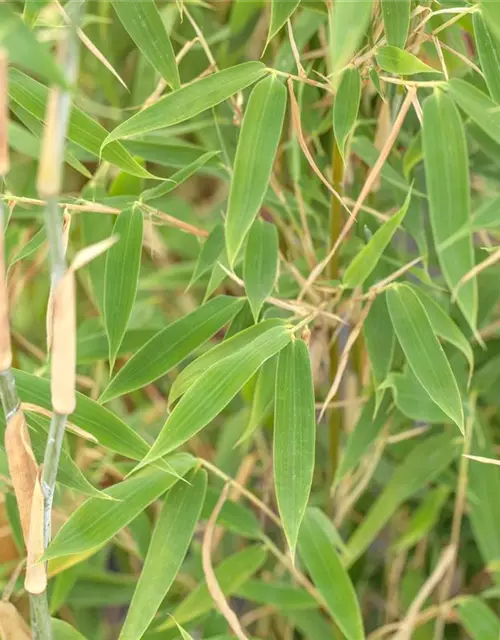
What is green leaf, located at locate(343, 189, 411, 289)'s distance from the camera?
0.54m

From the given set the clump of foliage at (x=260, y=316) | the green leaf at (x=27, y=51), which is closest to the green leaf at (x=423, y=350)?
the clump of foliage at (x=260, y=316)

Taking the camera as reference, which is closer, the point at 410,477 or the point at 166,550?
the point at 166,550

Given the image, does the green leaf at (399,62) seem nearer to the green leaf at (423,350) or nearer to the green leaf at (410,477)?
the green leaf at (423,350)

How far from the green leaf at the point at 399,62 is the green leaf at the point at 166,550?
Result: 0.32 meters

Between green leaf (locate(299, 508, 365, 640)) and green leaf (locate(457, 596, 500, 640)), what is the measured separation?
126 mm

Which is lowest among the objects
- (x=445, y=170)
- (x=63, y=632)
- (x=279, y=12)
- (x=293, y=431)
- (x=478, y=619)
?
(x=478, y=619)

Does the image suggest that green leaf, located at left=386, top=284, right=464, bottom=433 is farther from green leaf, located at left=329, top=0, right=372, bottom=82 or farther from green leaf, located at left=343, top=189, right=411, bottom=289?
green leaf, located at left=329, top=0, right=372, bottom=82

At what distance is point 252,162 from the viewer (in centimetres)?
49

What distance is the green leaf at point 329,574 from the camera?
0.61 meters

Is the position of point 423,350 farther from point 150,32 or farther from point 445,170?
point 150,32

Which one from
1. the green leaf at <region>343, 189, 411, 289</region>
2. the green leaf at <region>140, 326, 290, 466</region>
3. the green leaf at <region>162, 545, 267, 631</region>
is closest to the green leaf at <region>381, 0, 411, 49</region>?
the green leaf at <region>343, 189, 411, 289</region>

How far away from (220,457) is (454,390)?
0.40 metres

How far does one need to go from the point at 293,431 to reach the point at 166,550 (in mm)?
144

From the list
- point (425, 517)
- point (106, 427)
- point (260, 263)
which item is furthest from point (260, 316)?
point (425, 517)
